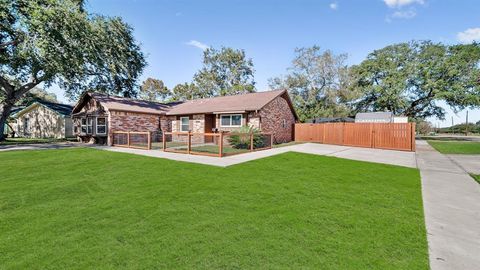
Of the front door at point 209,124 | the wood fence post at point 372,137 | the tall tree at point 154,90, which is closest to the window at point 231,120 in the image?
the front door at point 209,124

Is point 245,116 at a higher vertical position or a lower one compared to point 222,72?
lower

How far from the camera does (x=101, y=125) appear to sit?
18.2 metres

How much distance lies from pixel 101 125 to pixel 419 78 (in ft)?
120

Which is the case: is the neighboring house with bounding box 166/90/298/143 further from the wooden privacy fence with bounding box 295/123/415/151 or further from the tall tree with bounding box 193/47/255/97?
the tall tree with bounding box 193/47/255/97

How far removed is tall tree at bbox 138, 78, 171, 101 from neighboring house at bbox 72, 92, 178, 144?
29.1m

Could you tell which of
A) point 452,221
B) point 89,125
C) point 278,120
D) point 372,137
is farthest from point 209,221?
point 89,125

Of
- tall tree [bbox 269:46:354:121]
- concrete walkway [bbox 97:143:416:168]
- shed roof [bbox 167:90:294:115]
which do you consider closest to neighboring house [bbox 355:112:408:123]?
tall tree [bbox 269:46:354:121]

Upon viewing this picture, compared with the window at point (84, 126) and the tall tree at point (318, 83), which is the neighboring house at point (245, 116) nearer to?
the window at point (84, 126)

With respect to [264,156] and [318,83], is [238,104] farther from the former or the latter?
[318,83]

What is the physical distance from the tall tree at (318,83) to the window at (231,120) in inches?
626

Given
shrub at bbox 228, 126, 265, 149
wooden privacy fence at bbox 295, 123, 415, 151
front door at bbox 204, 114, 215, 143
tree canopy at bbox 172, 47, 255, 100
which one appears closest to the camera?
shrub at bbox 228, 126, 265, 149

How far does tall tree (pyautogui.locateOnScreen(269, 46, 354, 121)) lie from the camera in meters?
29.9

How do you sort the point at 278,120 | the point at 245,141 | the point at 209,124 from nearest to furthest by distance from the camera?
the point at 245,141
the point at 278,120
the point at 209,124

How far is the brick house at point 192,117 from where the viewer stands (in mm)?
17328
